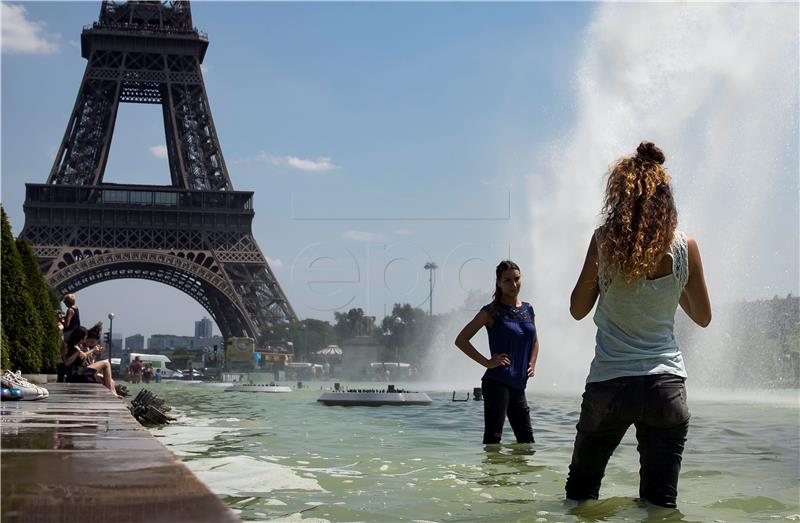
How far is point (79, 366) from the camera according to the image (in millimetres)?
13984

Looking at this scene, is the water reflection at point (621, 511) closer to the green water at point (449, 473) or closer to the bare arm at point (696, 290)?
the green water at point (449, 473)

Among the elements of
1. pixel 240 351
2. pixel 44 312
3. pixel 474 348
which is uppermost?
pixel 44 312

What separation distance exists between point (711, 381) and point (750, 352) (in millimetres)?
2507

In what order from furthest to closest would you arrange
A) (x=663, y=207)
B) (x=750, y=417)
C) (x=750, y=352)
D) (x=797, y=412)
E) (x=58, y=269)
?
1. (x=58, y=269)
2. (x=750, y=352)
3. (x=797, y=412)
4. (x=750, y=417)
5. (x=663, y=207)

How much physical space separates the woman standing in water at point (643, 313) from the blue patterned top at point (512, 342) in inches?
104

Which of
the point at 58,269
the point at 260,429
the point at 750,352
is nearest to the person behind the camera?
the point at 260,429

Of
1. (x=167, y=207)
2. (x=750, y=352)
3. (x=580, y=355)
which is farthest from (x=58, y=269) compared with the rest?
(x=750, y=352)

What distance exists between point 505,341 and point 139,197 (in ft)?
198

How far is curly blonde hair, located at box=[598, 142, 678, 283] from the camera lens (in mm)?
4004

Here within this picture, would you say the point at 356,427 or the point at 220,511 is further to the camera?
the point at 356,427

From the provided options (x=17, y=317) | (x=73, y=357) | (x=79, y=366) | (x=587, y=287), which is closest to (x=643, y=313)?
(x=587, y=287)

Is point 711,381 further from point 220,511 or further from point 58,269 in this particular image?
point 58,269

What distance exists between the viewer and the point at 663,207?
410cm

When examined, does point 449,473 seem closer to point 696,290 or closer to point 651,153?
point 696,290
